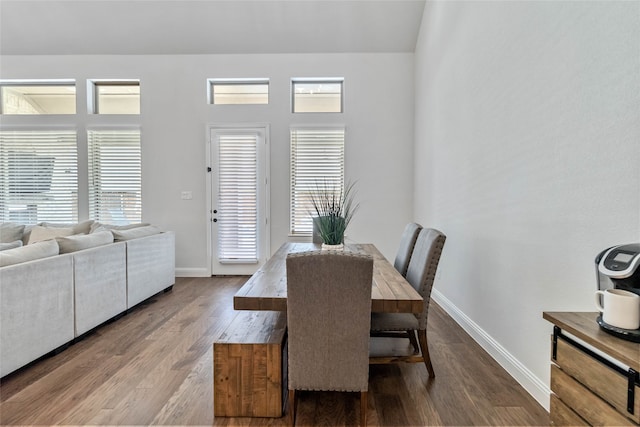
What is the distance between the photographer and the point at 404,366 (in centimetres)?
230

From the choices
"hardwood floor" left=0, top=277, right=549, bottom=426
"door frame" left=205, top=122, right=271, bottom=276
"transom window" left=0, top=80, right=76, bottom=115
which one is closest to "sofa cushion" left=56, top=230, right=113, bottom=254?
"hardwood floor" left=0, top=277, right=549, bottom=426

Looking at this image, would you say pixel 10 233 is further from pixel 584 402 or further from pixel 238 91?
pixel 584 402

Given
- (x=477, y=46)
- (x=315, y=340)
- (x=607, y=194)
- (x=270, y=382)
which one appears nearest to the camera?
(x=607, y=194)

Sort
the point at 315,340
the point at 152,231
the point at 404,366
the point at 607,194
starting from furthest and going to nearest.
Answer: the point at 152,231 < the point at 404,366 < the point at 315,340 < the point at 607,194

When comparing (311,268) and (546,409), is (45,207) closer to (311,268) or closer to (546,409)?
(311,268)

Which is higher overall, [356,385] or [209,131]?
[209,131]

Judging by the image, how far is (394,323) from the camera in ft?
6.57

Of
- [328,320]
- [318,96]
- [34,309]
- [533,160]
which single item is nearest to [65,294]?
[34,309]

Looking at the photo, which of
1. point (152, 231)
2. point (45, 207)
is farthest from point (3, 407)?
point (45, 207)

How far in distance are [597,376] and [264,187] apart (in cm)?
421

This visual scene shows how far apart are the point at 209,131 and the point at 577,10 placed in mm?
4285

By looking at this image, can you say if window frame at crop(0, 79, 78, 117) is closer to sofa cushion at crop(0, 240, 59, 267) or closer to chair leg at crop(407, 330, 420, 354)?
sofa cushion at crop(0, 240, 59, 267)

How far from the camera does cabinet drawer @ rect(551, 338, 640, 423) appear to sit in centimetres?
92

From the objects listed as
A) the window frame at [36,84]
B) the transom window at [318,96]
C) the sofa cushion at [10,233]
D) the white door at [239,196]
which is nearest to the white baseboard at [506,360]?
the white door at [239,196]
